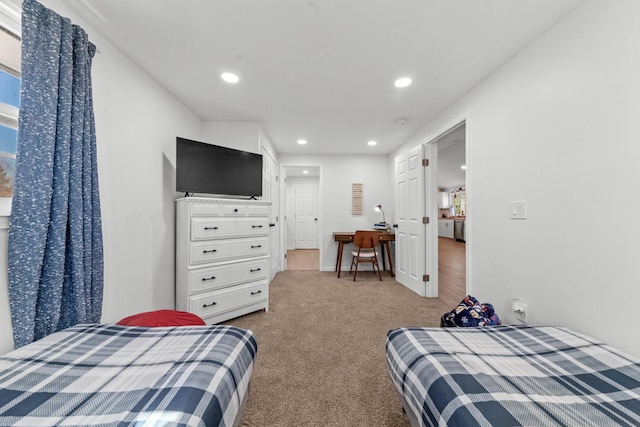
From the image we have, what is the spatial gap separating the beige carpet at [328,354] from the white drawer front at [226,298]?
0.19 meters

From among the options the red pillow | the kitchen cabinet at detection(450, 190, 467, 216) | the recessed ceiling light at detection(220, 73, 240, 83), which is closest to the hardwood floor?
the red pillow

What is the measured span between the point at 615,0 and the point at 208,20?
2.20 m

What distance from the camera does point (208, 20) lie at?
149 centimetres

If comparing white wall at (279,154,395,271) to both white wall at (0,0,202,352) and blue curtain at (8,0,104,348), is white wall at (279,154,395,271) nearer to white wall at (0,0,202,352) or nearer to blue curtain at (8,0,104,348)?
white wall at (0,0,202,352)

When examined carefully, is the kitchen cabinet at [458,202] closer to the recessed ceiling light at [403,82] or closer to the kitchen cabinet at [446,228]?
the kitchen cabinet at [446,228]

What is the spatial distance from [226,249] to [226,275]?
0.86ft

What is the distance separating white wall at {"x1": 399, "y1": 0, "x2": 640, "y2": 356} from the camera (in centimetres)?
118

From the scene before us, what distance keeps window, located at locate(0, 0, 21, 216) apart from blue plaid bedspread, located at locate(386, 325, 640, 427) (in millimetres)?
2004

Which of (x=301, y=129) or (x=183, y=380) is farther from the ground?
(x=301, y=129)

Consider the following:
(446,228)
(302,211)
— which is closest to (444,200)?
(446,228)

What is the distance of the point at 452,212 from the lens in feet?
34.0

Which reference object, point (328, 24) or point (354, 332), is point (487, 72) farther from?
point (354, 332)

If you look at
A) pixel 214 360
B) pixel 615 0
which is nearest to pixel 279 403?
pixel 214 360

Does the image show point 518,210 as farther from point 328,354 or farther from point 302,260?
point 302,260
